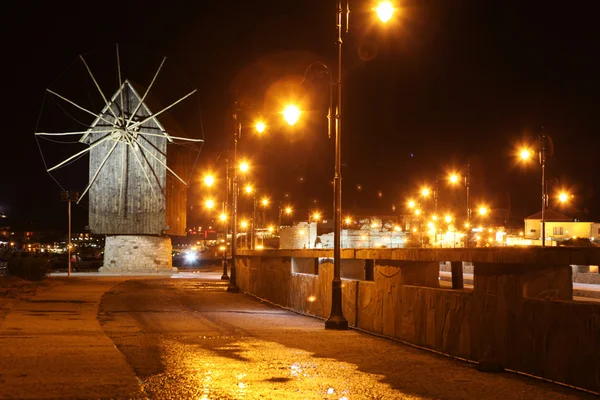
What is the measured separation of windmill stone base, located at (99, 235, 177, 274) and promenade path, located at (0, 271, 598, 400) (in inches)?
1865

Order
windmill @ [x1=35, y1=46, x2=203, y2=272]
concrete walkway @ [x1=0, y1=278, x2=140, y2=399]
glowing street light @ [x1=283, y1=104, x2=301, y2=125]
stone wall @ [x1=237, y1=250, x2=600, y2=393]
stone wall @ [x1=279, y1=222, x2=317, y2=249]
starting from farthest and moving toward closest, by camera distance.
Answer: stone wall @ [x1=279, y1=222, x2=317, y2=249] → windmill @ [x1=35, y1=46, x2=203, y2=272] → glowing street light @ [x1=283, y1=104, x2=301, y2=125] → stone wall @ [x1=237, y1=250, x2=600, y2=393] → concrete walkway @ [x1=0, y1=278, x2=140, y2=399]

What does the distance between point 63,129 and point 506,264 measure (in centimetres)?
5954

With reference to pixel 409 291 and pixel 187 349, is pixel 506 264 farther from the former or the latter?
pixel 187 349

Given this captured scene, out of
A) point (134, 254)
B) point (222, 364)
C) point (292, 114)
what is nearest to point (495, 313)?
point (222, 364)

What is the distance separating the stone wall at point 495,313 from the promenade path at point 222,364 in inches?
12.4

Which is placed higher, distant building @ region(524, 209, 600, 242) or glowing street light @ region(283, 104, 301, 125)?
glowing street light @ region(283, 104, 301, 125)

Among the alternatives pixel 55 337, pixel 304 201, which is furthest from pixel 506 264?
pixel 304 201

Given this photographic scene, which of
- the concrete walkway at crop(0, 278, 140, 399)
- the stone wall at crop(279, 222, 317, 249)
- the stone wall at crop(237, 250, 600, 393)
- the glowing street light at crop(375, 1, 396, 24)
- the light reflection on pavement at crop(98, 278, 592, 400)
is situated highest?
the glowing street light at crop(375, 1, 396, 24)

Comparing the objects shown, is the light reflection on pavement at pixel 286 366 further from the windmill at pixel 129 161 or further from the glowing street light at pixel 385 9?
the windmill at pixel 129 161

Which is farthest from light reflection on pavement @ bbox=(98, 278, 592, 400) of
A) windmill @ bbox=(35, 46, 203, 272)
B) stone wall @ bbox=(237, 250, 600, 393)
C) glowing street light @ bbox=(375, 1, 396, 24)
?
windmill @ bbox=(35, 46, 203, 272)

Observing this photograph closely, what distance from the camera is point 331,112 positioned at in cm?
2055

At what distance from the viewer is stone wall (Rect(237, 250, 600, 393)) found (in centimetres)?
1017

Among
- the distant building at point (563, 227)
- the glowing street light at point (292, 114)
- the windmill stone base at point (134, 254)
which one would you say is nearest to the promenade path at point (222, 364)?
the glowing street light at point (292, 114)

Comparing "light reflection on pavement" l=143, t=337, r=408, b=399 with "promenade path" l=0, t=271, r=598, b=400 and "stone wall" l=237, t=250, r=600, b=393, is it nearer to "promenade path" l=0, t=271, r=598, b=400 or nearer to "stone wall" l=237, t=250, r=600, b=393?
"promenade path" l=0, t=271, r=598, b=400
